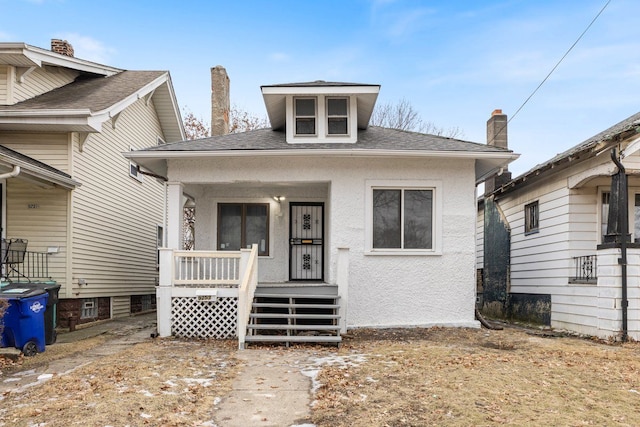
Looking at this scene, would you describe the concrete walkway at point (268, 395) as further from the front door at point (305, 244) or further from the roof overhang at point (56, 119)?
the roof overhang at point (56, 119)

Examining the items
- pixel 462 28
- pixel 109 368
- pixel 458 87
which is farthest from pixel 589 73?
pixel 109 368

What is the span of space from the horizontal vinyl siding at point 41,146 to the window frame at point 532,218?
1086cm

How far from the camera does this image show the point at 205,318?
9.62 m

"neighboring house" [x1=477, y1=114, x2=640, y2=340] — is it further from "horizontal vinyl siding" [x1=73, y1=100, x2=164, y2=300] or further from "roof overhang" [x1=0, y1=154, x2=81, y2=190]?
"horizontal vinyl siding" [x1=73, y1=100, x2=164, y2=300]

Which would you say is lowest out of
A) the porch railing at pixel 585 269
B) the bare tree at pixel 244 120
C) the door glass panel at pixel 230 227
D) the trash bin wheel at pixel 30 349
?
the trash bin wheel at pixel 30 349

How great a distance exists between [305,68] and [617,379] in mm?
16584

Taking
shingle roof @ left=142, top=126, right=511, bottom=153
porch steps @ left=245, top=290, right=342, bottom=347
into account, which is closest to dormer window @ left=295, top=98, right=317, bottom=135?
shingle roof @ left=142, top=126, right=511, bottom=153

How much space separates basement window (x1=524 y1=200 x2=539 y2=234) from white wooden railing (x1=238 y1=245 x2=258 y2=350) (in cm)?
722

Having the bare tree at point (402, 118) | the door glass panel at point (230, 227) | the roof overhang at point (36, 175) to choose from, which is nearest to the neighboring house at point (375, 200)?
the roof overhang at point (36, 175)

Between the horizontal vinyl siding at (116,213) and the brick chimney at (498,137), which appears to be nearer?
the horizontal vinyl siding at (116,213)

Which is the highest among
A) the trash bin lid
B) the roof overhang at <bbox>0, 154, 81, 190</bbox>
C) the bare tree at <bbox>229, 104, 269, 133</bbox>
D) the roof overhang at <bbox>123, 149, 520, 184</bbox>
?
the bare tree at <bbox>229, 104, 269, 133</bbox>

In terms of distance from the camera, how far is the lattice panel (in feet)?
31.5

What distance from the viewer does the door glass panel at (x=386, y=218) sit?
34.2 ft

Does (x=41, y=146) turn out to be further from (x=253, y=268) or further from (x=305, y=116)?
(x=305, y=116)
